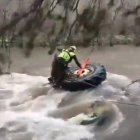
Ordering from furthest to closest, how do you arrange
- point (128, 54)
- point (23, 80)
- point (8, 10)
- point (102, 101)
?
1. point (128, 54)
2. point (23, 80)
3. point (102, 101)
4. point (8, 10)

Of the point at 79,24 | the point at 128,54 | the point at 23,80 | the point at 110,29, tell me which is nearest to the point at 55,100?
the point at 23,80

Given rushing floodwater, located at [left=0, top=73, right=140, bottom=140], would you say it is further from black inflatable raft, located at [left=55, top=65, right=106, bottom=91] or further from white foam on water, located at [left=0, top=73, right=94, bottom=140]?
black inflatable raft, located at [left=55, top=65, right=106, bottom=91]

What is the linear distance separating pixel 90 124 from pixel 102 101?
1.45 meters

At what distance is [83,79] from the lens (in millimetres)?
12961

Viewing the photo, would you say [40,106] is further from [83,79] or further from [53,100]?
[83,79]

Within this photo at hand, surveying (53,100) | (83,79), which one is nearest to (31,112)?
(53,100)

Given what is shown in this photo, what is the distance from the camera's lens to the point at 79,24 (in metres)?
4.31

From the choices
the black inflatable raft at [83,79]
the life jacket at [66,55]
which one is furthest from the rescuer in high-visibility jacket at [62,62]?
the black inflatable raft at [83,79]

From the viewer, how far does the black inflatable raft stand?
12915 millimetres

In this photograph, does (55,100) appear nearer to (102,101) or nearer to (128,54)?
(102,101)

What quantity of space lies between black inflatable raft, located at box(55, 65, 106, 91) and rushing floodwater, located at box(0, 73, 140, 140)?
8.6 inches

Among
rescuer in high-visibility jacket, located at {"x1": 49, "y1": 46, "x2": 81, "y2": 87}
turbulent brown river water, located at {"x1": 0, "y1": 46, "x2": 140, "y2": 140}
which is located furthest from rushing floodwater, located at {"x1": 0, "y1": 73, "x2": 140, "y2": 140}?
rescuer in high-visibility jacket, located at {"x1": 49, "y1": 46, "x2": 81, "y2": 87}

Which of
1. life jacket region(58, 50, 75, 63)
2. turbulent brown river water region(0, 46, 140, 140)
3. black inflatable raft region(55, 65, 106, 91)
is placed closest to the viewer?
turbulent brown river water region(0, 46, 140, 140)

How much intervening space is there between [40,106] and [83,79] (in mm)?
1451
